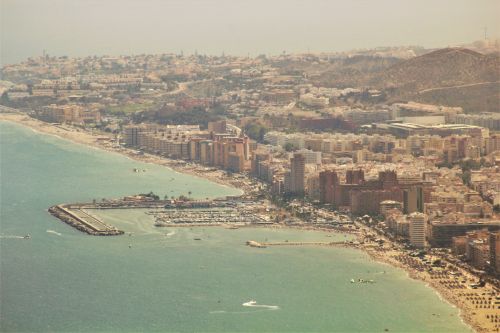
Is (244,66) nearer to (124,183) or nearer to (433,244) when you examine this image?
(124,183)

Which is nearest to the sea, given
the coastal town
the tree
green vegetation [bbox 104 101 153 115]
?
the coastal town

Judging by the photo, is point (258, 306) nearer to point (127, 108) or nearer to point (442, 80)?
point (442, 80)

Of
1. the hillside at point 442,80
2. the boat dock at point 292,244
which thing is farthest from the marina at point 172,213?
the hillside at point 442,80

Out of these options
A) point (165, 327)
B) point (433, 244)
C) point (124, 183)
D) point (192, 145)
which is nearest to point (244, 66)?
point (192, 145)

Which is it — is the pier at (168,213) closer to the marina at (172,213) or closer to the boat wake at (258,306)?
the marina at (172,213)

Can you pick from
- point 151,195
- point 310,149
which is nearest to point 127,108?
point 310,149

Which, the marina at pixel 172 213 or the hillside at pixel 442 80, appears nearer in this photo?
the marina at pixel 172 213
